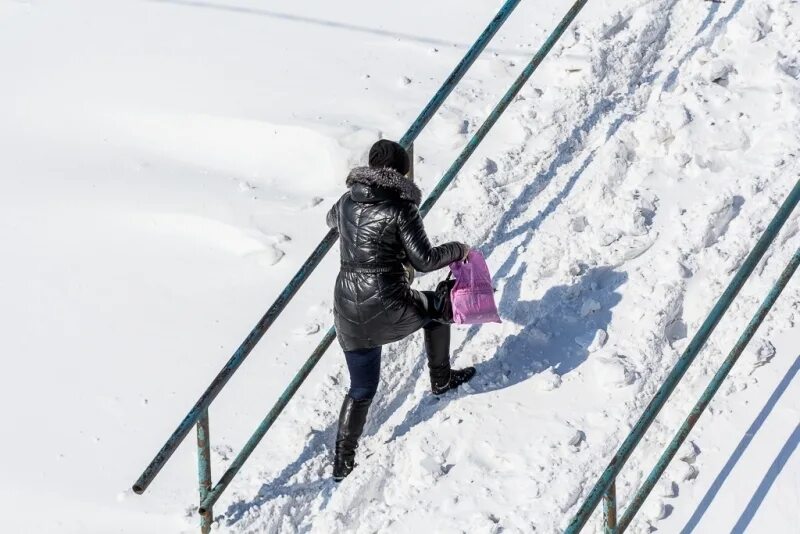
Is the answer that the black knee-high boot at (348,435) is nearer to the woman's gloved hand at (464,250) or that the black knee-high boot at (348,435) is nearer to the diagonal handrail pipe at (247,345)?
the diagonal handrail pipe at (247,345)

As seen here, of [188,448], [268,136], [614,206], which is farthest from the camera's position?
[268,136]

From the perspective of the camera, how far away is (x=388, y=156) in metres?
3.92

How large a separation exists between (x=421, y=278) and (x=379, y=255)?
0.97 m

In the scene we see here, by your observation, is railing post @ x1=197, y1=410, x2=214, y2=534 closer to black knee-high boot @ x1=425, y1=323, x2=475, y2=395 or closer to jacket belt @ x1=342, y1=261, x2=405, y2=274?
jacket belt @ x1=342, y1=261, x2=405, y2=274

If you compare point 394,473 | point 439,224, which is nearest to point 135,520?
point 394,473

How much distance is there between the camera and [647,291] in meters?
4.51

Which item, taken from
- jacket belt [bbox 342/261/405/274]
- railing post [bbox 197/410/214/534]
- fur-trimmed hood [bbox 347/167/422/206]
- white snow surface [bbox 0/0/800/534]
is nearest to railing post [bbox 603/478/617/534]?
white snow surface [bbox 0/0/800/534]

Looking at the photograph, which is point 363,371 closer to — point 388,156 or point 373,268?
point 373,268

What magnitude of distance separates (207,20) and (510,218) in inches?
121

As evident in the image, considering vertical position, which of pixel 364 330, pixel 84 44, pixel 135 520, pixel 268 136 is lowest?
pixel 135 520

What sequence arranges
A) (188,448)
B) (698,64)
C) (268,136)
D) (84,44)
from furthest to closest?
(84,44) < (268,136) < (698,64) < (188,448)

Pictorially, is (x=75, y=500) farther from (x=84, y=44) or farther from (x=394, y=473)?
(x=84, y=44)

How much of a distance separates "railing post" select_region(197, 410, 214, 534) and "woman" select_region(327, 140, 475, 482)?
1.63ft

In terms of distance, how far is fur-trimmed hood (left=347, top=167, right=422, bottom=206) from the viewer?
3.90m
